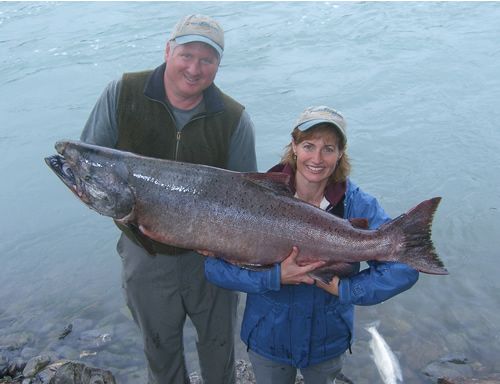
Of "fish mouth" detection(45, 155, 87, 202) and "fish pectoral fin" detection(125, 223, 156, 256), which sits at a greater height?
"fish mouth" detection(45, 155, 87, 202)

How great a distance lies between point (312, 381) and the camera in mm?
3848

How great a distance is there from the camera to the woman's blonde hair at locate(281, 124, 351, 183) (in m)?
3.51

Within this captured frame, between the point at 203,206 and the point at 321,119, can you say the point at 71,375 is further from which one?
the point at 321,119

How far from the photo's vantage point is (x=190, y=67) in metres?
3.68

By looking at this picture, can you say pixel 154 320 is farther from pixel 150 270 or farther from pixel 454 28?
pixel 454 28

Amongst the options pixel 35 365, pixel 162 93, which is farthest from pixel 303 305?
pixel 35 365

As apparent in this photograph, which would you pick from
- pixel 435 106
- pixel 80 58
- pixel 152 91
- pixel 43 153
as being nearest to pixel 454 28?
pixel 435 106

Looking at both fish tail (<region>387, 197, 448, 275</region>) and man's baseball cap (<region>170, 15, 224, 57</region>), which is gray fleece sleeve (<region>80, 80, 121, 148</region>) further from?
fish tail (<region>387, 197, 448, 275</region>)

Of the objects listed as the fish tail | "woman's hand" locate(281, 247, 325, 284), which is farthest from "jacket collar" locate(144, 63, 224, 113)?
the fish tail

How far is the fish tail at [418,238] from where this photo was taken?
3.15 m

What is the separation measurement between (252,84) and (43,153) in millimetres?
6611

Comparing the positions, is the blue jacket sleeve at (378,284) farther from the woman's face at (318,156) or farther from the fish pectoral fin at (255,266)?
the woman's face at (318,156)

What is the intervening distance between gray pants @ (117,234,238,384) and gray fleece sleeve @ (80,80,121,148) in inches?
32.3

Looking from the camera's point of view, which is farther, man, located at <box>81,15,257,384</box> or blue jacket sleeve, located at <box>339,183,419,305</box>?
man, located at <box>81,15,257,384</box>
